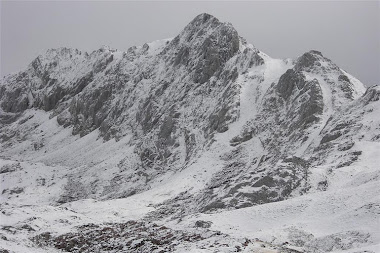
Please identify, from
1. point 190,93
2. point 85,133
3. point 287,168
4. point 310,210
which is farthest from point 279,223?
point 85,133

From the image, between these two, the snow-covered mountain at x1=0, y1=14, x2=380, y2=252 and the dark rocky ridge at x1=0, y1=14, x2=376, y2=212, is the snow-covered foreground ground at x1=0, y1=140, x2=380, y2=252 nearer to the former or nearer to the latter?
the snow-covered mountain at x1=0, y1=14, x2=380, y2=252

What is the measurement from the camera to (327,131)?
6606 centimetres

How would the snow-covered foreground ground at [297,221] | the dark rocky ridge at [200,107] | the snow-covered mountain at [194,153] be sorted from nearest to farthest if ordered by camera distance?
the snow-covered foreground ground at [297,221], the snow-covered mountain at [194,153], the dark rocky ridge at [200,107]

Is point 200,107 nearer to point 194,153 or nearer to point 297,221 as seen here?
point 194,153

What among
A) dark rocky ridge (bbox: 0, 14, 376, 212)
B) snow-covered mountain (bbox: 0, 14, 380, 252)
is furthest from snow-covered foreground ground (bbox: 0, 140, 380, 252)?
dark rocky ridge (bbox: 0, 14, 376, 212)

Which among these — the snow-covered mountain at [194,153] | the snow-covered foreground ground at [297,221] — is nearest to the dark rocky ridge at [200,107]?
the snow-covered mountain at [194,153]

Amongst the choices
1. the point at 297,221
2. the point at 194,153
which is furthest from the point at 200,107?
the point at 297,221

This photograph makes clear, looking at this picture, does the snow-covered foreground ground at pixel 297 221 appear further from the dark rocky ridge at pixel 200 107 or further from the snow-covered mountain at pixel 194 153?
the dark rocky ridge at pixel 200 107

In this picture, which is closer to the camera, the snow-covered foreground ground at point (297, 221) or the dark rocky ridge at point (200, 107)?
the snow-covered foreground ground at point (297, 221)

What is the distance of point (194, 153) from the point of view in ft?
269

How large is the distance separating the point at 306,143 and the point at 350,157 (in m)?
14.1

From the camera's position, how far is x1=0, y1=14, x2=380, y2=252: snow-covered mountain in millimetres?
30125

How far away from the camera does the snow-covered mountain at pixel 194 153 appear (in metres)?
30.1

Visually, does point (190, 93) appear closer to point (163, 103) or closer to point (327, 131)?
point (163, 103)
